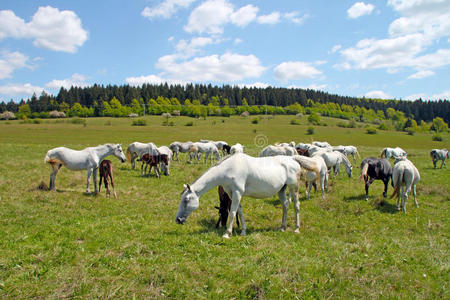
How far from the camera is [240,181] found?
780 centimetres

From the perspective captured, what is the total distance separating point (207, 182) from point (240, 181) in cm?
97

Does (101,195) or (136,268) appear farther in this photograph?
(101,195)

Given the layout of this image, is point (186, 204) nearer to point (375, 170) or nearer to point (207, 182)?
point (207, 182)

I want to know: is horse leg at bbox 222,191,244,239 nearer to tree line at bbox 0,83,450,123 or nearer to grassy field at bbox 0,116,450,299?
grassy field at bbox 0,116,450,299

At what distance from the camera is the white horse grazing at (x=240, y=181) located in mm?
7566

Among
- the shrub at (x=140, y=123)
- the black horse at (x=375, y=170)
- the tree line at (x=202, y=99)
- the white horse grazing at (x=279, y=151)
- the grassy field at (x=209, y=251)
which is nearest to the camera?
the grassy field at (x=209, y=251)

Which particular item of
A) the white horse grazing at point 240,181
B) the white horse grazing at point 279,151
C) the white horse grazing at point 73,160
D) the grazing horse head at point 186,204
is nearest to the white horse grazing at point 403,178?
the white horse grazing at point 240,181

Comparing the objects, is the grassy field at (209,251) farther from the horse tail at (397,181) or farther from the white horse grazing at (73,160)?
the white horse grazing at (73,160)

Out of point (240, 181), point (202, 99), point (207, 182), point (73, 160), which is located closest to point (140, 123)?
point (202, 99)

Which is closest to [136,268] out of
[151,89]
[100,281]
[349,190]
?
[100,281]

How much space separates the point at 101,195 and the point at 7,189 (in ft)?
14.7

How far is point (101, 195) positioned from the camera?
1284 centimetres

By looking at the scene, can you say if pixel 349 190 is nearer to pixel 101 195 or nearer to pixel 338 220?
pixel 338 220

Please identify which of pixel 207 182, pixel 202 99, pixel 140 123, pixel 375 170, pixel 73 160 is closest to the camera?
pixel 207 182
